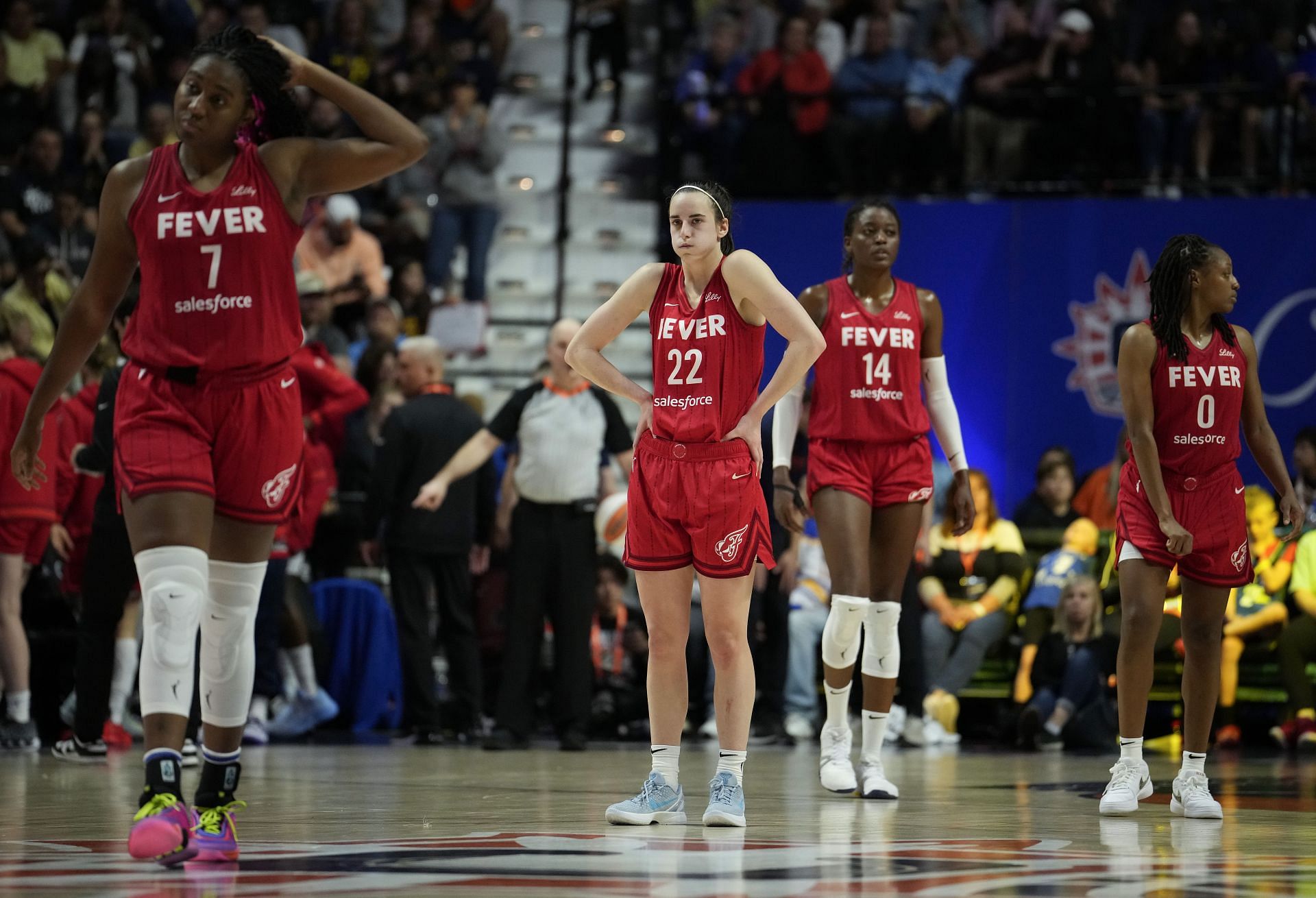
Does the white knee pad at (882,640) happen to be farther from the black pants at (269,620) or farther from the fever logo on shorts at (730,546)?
the black pants at (269,620)

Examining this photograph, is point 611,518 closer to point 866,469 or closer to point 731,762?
point 866,469

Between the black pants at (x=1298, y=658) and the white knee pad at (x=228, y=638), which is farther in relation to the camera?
the black pants at (x=1298, y=658)

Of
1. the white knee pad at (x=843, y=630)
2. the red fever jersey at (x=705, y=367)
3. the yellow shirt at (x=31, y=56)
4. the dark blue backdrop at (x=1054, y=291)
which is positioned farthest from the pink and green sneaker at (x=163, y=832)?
the yellow shirt at (x=31, y=56)

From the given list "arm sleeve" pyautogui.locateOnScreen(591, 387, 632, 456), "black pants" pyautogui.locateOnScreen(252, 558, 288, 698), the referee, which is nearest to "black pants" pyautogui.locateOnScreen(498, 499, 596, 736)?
the referee

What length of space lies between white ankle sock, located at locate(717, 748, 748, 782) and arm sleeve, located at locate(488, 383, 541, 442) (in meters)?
3.82

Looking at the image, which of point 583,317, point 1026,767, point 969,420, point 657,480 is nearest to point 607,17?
point 583,317

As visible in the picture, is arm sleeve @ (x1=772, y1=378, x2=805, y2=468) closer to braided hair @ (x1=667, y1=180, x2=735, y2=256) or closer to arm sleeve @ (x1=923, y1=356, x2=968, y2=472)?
arm sleeve @ (x1=923, y1=356, x2=968, y2=472)

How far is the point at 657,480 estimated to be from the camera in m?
5.29

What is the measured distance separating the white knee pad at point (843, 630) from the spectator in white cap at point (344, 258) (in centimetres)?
695

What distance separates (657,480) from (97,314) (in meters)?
1.65

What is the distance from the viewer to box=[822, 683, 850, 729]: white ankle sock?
6.57 meters

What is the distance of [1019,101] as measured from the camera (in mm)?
13211

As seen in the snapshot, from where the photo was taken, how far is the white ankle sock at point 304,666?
953 centimetres

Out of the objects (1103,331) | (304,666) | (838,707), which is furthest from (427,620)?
(1103,331)
